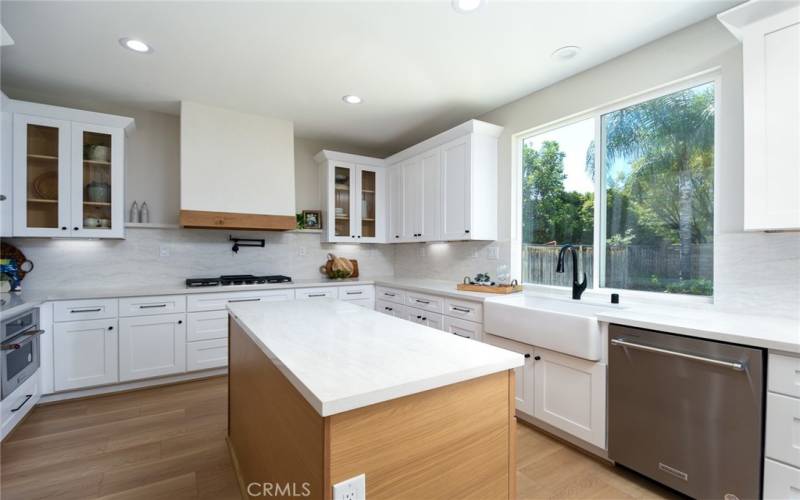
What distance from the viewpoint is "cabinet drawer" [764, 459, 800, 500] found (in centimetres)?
136

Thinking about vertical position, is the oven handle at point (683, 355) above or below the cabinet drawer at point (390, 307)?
above

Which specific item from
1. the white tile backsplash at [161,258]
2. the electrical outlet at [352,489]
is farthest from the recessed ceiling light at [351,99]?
the electrical outlet at [352,489]

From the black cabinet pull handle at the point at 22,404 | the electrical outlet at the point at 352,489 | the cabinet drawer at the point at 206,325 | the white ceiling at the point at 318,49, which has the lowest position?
the black cabinet pull handle at the point at 22,404

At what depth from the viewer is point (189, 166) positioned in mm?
3316

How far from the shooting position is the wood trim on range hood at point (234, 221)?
10.8ft

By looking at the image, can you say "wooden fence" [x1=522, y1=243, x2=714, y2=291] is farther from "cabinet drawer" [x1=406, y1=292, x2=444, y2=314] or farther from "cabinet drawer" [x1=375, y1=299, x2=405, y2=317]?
"cabinet drawer" [x1=375, y1=299, x2=405, y2=317]

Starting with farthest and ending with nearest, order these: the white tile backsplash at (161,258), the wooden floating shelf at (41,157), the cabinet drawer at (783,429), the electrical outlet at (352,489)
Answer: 1. the white tile backsplash at (161,258)
2. the wooden floating shelf at (41,157)
3. the cabinet drawer at (783,429)
4. the electrical outlet at (352,489)

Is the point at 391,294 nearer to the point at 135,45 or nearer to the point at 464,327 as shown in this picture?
the point at 464,327

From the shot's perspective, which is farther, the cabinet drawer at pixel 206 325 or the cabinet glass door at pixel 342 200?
the cabinet glass door at pixel 342 200

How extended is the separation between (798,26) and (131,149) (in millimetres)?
4773

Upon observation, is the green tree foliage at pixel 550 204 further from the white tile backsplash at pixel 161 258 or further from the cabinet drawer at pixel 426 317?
the white tile backsplash at pixel 161 258

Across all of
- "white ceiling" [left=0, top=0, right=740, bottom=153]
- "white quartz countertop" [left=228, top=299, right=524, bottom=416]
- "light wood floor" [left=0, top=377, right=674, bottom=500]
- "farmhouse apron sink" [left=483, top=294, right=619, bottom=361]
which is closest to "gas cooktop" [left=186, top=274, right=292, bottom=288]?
"light wood floor" [left=0, top=377, right=674, bottom=500]

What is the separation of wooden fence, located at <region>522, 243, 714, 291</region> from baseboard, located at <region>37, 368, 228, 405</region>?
3.17 metres

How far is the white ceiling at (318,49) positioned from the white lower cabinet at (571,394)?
2009 mm
